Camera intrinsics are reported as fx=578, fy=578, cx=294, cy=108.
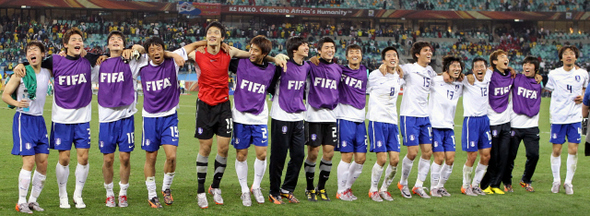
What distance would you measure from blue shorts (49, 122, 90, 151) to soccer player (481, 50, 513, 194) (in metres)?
5.91

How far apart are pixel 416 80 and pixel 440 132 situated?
0.89 meters

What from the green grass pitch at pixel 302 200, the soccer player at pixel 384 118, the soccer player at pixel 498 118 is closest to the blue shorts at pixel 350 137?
the soccer player at pixel 384 118

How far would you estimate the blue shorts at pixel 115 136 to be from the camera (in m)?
7.00

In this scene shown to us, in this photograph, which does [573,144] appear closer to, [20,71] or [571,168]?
[571,168]

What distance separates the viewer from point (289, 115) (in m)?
7.49

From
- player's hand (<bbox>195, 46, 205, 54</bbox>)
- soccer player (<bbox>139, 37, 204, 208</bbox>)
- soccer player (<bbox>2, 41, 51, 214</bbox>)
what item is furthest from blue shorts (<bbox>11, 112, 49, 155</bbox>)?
player's hand (<bbox>195, 46, 205, 54</bbox>)

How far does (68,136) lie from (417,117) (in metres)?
4.71

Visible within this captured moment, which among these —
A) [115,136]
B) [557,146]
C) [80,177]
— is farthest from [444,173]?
[80,177]

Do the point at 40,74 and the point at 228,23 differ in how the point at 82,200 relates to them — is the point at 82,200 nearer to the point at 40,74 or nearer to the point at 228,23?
the point at 40,74

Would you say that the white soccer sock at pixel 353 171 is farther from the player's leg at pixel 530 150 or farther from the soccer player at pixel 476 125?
the player's leg at pixel 530 150

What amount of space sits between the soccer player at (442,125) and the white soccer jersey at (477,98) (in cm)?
26

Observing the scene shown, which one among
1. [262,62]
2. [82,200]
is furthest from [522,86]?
[82,200]

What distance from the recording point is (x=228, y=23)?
58.5 meters

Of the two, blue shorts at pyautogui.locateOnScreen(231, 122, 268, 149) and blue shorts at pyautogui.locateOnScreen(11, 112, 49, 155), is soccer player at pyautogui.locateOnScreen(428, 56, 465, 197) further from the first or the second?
blue shorts at pyautogui.locateOnScreen(11, 112, 49, 155)
